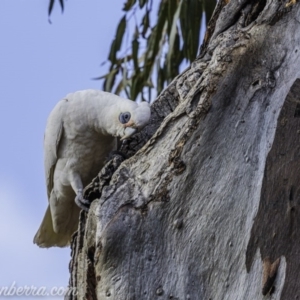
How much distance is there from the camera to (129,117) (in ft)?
9.61

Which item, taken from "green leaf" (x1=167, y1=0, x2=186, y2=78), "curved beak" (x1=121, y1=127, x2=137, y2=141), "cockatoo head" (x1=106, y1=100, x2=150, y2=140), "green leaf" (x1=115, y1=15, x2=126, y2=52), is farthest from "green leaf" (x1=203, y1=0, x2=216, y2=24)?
"curved beak" (x1=121, y1=127, x2=137, y2=141)

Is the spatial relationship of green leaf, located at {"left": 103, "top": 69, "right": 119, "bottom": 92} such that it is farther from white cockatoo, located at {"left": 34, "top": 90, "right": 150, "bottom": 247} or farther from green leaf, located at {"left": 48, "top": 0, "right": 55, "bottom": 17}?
white cockatoo, located at {"left": 34, "top": 90, "right": 150, "bottom": 247}

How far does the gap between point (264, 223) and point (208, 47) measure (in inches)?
30.6

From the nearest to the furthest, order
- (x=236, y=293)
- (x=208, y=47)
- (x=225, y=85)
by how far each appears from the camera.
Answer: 1. (x=236, y=293)
2. (x=225, y=85)
3. (x=208, y=47)

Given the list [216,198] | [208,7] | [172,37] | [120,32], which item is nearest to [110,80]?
[120,32]

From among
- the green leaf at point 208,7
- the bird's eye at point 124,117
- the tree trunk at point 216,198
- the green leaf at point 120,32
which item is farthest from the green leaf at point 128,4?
the tree trunk at point 216,198

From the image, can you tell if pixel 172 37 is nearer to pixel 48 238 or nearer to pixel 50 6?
pixel 50 6

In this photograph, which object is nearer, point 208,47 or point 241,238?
point 241,238

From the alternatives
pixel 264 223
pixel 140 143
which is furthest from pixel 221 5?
pixel 264 223

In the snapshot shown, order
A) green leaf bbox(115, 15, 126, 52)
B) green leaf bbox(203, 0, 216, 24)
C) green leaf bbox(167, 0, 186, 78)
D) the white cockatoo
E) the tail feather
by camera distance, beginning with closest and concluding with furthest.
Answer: the white cockatoo, the tail feather, green leaf bbox(203, 0, 216, 24), green leaf bbox(167, 0, 186, 78), green leaf bbox(115, 15, 126, 52)

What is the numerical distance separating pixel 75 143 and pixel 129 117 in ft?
1.42

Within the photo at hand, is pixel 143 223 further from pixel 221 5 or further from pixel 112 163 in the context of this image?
pixel 221 5

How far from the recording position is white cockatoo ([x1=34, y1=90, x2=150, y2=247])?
3088 mm

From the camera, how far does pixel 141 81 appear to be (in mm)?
4812
